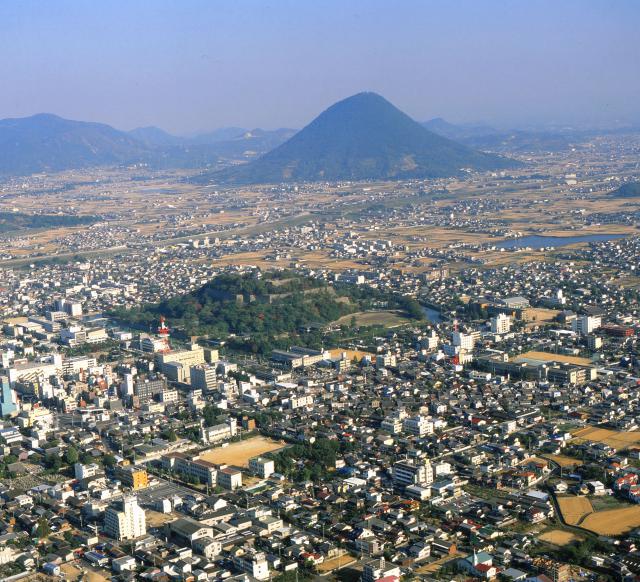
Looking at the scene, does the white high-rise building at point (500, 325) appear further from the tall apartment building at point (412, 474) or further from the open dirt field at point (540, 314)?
the tall apartment building at point (412, 474)

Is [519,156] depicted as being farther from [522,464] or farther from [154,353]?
[522,464]

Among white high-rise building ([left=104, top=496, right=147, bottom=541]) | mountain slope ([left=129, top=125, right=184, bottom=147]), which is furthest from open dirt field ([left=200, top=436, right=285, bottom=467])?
mountain slope ([left=129, top=125, right=184, bottom=147])

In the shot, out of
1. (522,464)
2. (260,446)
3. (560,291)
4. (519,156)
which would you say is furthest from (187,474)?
(519,156)

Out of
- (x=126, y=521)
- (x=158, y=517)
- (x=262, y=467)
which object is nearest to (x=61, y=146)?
(x=262, y=467)

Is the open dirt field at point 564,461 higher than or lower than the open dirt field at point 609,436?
higher

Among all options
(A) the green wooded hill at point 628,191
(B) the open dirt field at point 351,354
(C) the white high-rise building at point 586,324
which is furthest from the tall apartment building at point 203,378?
(A) the green wooded hill at point 628,191

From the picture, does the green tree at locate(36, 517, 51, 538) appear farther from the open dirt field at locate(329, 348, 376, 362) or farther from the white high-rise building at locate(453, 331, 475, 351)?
the white high-rise building at locate(453, 331, 475, 351)
